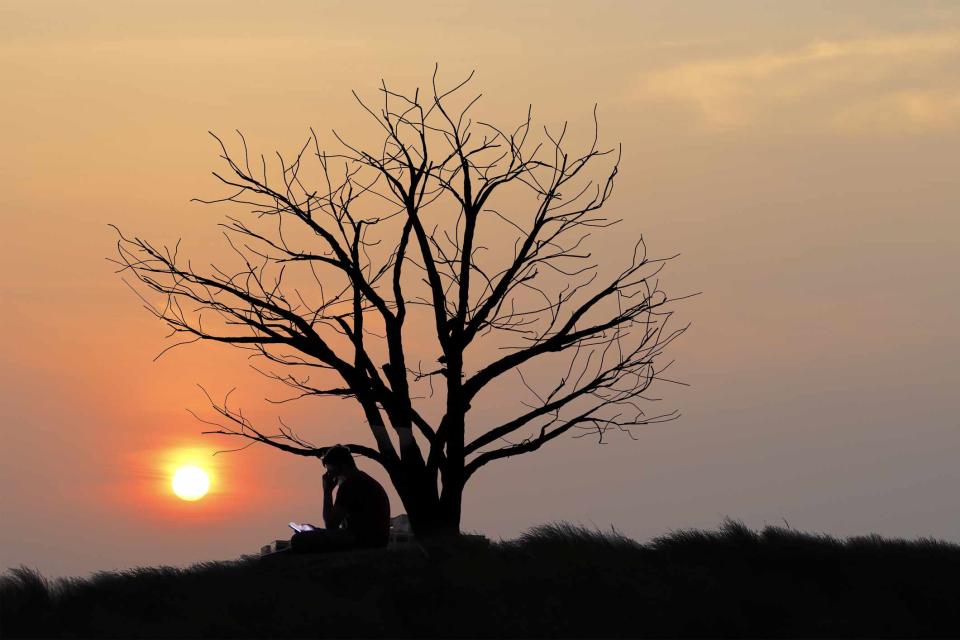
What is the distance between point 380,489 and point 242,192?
6024 mm

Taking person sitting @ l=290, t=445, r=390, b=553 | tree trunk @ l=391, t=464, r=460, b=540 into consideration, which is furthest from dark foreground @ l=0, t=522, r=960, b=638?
tree trunk @ l=391, t=464, r=460, b=540

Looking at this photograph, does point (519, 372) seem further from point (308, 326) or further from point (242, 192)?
point (242, 192)

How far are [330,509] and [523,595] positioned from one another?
3.00m

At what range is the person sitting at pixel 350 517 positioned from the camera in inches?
629

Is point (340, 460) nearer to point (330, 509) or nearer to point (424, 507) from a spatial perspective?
point (330, 509)

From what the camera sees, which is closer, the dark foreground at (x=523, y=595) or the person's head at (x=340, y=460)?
the dark foreground at (x=523, y=595)

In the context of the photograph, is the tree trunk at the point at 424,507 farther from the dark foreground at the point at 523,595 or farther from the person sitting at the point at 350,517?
the person sitting at the point at 350,517

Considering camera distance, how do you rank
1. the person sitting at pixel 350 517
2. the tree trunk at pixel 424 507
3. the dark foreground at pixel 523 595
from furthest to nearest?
the tree trunk at pixel 424 507 → the person sitting at pixel 350 517 → the dark foreground at pixel 523 595

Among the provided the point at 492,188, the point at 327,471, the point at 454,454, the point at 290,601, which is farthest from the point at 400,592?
the point at 492,188

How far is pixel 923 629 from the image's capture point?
50.3 feet

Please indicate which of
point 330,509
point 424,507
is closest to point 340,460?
point 330,509

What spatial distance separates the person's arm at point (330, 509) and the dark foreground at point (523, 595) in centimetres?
59

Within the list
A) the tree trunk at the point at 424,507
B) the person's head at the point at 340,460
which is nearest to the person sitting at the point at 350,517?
the person's head at the point at 340,460

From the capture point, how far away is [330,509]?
16.4 metres
